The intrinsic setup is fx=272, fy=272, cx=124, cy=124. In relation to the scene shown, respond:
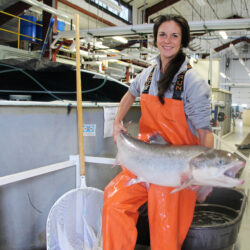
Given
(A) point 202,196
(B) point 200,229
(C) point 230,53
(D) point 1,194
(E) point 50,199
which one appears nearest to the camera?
(A) point 202,196

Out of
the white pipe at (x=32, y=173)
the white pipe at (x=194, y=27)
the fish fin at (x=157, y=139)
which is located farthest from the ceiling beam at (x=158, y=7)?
the fish fin at (x=157, y=139)

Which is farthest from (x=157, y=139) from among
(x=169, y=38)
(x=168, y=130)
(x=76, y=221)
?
(x=76, y=221)

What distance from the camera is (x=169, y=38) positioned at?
1.41 metres

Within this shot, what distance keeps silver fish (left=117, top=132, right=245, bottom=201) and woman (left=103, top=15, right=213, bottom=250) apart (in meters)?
0.13

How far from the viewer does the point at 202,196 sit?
4.25ft

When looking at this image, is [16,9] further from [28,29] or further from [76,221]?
[76,221]

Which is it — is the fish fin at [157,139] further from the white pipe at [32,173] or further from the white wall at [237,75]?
the white wall at [237,75]

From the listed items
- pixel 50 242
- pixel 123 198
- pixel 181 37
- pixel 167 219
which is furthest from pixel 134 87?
pixel 50 242

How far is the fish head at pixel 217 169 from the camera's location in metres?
1.07

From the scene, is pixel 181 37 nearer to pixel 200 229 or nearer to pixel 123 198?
pixel 123 198

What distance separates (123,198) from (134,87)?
0.68 meters

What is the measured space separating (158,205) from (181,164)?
32cm

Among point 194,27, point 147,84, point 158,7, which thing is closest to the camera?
point 147,84

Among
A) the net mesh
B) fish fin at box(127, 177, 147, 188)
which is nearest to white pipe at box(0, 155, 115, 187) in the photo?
the net mesh
